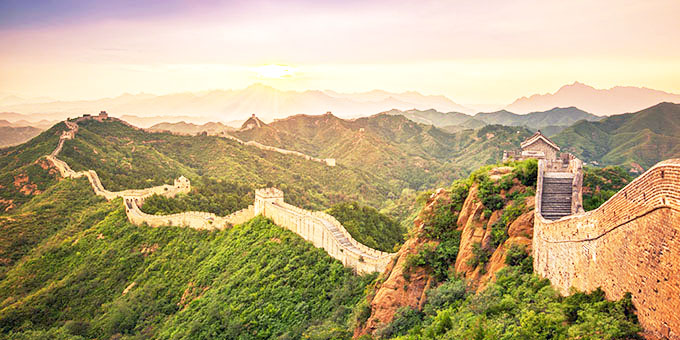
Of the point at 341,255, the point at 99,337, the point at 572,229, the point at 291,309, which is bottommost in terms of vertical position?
the point at 99,337

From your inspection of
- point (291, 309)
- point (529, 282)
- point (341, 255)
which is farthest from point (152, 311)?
point (529, 282)

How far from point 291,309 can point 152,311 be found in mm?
14922

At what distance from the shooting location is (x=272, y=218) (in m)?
40.3

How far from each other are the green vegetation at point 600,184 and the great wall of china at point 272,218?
1102cm

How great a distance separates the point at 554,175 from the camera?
1664cm

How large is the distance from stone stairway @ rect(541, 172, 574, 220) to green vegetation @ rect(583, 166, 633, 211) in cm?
82

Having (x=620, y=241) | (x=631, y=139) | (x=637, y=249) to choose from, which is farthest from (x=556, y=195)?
(x=631, y=139)

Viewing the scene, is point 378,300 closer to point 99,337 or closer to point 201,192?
point 99,337

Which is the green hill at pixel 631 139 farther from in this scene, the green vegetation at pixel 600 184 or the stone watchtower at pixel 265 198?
the green vegetation at pixel 600 184

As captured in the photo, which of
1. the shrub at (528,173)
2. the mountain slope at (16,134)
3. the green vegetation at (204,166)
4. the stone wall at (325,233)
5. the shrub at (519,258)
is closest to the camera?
the shrub at (519,258)

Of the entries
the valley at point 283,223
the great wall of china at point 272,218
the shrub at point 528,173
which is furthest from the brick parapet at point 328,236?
the shrub at point 528,173

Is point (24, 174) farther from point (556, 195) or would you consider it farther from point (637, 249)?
point (637, 249)

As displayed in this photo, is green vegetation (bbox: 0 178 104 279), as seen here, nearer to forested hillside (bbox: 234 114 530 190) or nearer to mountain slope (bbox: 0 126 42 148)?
forested hillside (bbox: 234 114 530 190)

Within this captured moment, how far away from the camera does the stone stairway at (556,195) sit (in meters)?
15.9
